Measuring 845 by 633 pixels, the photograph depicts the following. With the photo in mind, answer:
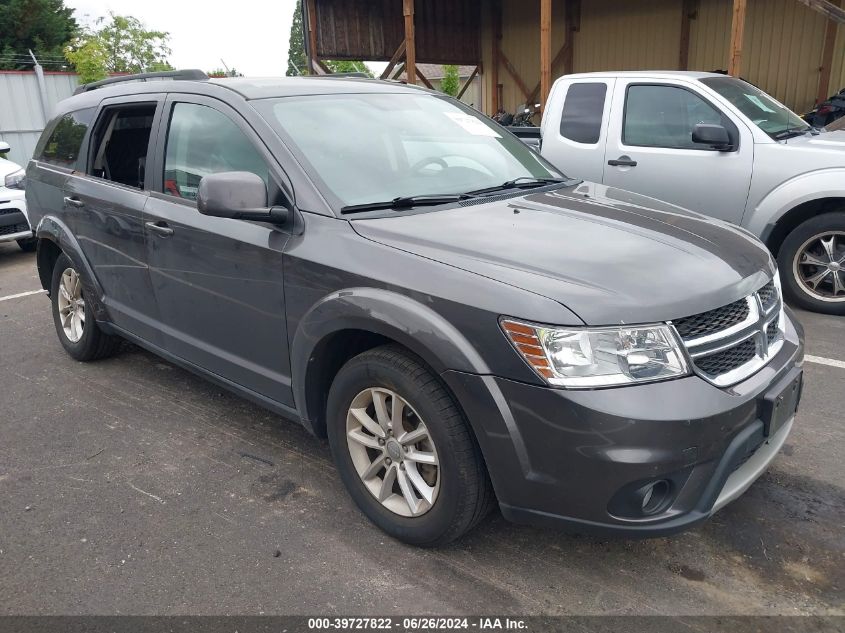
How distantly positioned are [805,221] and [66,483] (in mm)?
5300

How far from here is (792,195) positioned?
558 centimetres

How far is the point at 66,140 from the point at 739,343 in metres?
4.24

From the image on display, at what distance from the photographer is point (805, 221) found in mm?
5668

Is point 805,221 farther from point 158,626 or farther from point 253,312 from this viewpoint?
point 158,626

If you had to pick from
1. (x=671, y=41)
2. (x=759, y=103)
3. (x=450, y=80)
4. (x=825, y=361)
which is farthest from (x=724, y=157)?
(x=450, y=80)

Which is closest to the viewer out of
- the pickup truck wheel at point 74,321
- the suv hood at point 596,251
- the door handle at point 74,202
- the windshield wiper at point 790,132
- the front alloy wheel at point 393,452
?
the suv hood at point 596,251

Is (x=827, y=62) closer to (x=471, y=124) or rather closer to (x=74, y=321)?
(x=471, y=124)

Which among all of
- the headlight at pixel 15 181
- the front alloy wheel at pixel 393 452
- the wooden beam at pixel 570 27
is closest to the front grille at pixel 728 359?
the front alloy wheel at pixel 393 452

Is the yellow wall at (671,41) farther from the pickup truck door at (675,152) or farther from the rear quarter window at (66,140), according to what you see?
the rear quarter window at (66,140)

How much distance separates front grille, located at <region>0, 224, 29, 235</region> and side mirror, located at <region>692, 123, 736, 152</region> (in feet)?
24.5

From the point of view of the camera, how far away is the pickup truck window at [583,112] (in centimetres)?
651

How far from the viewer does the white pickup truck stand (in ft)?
18.3

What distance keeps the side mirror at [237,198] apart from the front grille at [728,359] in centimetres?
170

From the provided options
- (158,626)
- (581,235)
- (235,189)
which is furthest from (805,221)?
(158,626)
